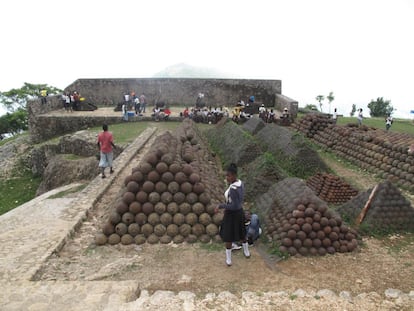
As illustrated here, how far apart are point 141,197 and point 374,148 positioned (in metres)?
9.06

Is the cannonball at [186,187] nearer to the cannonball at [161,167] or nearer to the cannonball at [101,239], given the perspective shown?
the cannonball at [161,167]

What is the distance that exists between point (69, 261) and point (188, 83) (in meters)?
19.6

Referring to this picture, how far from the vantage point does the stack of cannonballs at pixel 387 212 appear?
25.0 feet

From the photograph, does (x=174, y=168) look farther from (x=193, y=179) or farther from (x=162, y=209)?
(x=162, y=209)

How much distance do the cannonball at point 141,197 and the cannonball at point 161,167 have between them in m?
0.52

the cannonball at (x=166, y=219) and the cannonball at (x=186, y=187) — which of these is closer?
the cannonball at (x=166, y=219)

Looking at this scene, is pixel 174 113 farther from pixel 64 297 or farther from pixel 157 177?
pixel 64 297

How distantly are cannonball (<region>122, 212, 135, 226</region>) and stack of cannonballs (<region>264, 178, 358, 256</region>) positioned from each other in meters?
2.62

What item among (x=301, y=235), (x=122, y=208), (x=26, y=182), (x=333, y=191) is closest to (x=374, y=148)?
(x=333, y=191)

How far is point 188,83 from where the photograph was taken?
24797 millimetres

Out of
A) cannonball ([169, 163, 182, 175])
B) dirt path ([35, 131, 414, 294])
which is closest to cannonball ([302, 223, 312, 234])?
dirt path ([35, 131, 414, 294])

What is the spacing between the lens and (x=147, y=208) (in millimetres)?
7223

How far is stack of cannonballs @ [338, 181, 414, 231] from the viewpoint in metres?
7.61

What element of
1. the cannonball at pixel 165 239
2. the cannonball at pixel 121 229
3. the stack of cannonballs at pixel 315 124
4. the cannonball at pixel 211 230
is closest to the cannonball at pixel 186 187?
the cannonball at pixel 211 230
